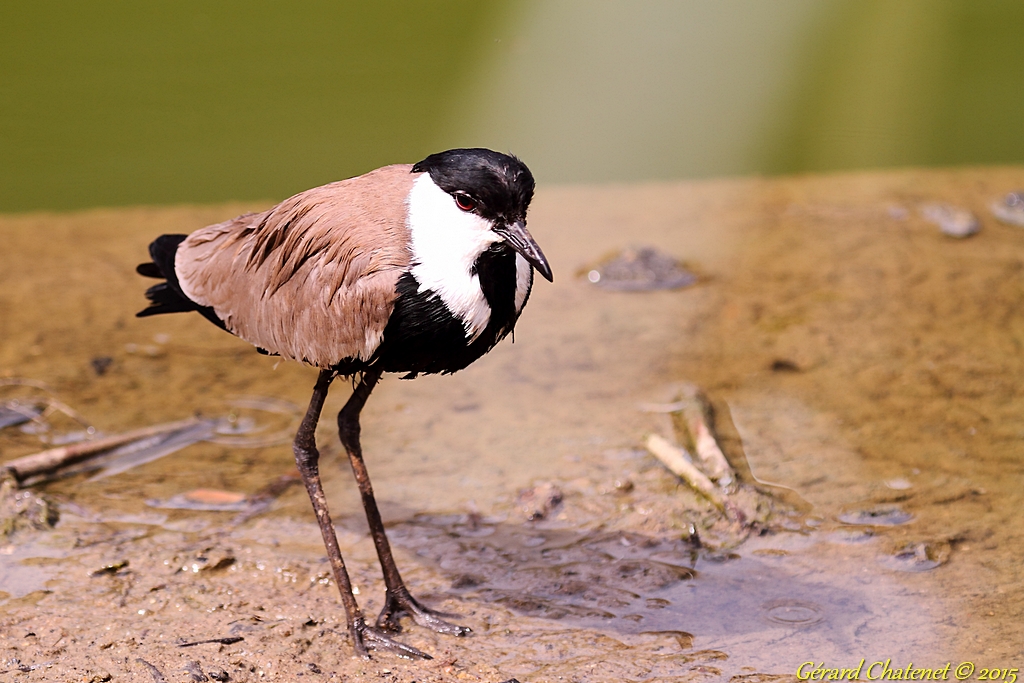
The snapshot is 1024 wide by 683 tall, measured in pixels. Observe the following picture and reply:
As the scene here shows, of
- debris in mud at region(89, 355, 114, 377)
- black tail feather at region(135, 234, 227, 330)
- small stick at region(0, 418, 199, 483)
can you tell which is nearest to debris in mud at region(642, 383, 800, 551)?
black tail feather at region(135, 234, 227, 330)

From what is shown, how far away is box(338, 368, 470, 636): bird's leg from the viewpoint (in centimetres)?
395

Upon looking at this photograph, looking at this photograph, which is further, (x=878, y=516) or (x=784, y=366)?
(x=784, y=366)

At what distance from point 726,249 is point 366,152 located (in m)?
4.32

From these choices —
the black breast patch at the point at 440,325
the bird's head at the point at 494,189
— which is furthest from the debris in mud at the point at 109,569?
the bird's head at the point at 494,189

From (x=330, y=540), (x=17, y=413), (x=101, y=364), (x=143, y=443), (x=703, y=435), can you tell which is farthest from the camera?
(x=101, y=364)

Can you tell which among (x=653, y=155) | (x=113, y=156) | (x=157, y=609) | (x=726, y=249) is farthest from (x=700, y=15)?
(x=157, y=609)

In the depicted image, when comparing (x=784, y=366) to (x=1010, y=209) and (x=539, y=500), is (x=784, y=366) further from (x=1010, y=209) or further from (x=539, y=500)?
(x=1010, y=209)

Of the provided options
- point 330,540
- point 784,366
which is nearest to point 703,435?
point 784,366

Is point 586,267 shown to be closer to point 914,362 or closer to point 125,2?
point 914,362

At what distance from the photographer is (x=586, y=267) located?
7164mm

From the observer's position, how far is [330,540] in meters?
3.94

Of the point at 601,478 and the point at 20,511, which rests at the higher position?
the point at 601,478

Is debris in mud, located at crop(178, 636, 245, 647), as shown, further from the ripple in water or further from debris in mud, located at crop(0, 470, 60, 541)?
the ripple in water

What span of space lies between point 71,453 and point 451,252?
2.61 metres
